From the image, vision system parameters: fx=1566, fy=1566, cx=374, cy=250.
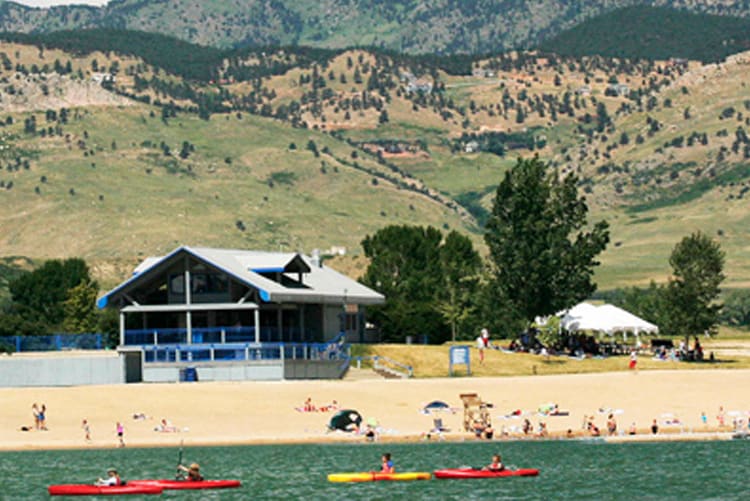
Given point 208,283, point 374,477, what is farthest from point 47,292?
point 374,477

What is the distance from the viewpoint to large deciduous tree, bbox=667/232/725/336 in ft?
327

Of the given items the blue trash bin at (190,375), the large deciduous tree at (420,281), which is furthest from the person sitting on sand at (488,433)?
the large deciduous tree at (420,281)

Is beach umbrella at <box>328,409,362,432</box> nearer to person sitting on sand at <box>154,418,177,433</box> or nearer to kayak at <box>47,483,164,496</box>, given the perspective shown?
person sitting on sand at <box>154,418,177,433</box>

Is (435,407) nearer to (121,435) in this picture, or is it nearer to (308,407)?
(308,407)

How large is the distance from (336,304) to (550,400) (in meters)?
21.1

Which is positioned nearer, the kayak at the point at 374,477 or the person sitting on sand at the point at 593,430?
the kayak at the point at 374,477

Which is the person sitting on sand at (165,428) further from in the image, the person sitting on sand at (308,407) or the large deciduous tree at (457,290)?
the large deciduous tree at (457,290)

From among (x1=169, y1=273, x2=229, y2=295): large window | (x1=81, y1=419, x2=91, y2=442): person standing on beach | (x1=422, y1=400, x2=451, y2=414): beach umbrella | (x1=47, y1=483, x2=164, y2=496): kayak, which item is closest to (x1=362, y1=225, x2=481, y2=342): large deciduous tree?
(x1=169, y1=273, x2=229, y2=295): large window

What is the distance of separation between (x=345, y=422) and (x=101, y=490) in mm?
19163

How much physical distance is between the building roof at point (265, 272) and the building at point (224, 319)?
0.08m

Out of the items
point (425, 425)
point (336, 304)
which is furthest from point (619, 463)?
point (336, 304)

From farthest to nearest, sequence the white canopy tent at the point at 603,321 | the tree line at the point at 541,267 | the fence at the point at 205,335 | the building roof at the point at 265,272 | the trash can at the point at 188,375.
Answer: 1. the white canopy tent at the point at 603,321
2. the tree line at the point at 541,267
3. the fence at the point at 205,335
4. the building roof at the point at 265,272
5. the trash can at the point at 188,375

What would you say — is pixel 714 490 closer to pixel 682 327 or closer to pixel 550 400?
pixel 550 400

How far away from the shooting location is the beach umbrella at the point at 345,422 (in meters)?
69.4
